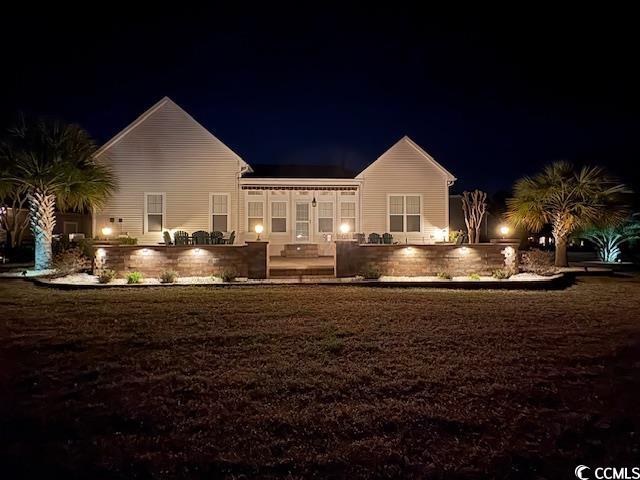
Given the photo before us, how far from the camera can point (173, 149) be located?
1691cm

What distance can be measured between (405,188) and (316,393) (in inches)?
586

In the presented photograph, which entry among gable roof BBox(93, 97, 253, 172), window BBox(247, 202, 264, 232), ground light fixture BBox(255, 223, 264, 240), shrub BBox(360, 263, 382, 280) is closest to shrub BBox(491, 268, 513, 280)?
shrub BBox(360, 263, 382, 280)

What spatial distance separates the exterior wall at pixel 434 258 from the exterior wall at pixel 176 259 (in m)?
3.93

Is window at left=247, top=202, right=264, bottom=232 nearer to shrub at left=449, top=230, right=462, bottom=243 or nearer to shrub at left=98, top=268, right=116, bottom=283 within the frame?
shrub at left=98, top=268, right=116, bottom=283

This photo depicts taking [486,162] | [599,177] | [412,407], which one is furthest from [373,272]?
[486,162]

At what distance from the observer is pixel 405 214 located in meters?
18.2

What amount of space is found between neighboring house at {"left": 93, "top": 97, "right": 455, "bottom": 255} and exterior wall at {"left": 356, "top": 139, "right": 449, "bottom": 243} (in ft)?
0.14

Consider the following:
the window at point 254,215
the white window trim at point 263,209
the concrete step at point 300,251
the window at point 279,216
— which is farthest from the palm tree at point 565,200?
the window at point 254,215

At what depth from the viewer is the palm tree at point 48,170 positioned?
13961mm

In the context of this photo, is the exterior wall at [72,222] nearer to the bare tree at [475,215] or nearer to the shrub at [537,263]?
the bare tree at [475,215]

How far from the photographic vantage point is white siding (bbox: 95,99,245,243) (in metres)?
16.8

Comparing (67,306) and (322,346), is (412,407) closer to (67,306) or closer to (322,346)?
(322,346)

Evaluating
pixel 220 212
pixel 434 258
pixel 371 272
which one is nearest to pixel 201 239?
pixel 220 212

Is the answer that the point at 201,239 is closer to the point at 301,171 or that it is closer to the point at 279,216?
the point at 279,216
